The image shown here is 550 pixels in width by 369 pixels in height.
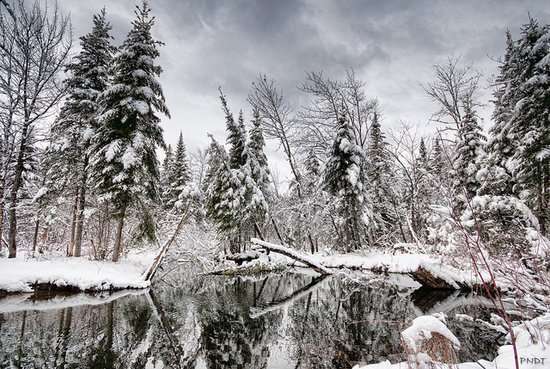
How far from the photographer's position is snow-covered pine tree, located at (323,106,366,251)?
20328mm

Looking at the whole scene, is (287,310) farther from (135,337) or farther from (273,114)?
(273,114)

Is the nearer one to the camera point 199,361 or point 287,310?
point 199,361

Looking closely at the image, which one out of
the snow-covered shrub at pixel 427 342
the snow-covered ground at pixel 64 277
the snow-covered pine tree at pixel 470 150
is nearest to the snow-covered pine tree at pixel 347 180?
the snow-covered pine tree at pixel 470 150

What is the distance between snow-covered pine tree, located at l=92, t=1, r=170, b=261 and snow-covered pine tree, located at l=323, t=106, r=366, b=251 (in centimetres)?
1175

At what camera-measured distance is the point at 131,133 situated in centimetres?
1490

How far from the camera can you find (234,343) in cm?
609

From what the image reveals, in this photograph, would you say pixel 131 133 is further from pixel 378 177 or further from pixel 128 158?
pixel 378 177

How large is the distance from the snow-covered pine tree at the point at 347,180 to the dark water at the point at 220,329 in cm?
972

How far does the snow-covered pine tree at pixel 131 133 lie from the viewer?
14.2 metres

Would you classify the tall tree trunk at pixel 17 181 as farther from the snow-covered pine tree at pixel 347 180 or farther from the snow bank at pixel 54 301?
the snow-covered pine tree at pixel 347 180

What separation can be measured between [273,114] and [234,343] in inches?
705

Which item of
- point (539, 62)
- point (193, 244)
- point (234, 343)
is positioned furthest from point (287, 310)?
point (539, 62)

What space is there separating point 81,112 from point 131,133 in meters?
3.84

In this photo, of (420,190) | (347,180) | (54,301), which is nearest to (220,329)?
(420,190)
